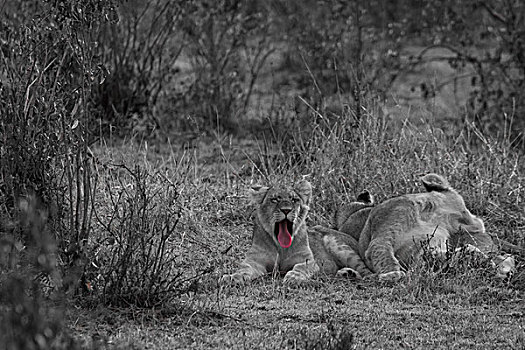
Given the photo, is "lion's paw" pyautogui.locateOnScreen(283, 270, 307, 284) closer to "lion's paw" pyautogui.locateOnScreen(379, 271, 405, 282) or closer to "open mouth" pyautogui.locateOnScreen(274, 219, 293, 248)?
"open mouth" pyautogui.locateOnScreen(274, 219, 293, 248)

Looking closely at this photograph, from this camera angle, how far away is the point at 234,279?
6.21m

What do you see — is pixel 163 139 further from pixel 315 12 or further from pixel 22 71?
pixel 315 12

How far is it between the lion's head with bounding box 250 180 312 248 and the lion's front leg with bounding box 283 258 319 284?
0.20 metres

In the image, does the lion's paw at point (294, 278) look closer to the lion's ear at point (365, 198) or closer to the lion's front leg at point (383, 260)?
the lion's front leg at point (383, 260)

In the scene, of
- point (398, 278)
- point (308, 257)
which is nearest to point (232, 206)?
point (308, 257)

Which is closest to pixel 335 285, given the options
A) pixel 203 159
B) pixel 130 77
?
pixel 203 159

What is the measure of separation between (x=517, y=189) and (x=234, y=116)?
4.12 metres

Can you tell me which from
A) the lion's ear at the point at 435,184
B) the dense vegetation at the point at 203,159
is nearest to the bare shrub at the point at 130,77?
the dense vegetation at the point at 203,159

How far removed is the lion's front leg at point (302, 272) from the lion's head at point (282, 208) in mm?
199

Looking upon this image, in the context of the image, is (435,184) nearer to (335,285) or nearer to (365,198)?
(365,198)

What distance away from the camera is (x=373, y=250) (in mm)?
6645

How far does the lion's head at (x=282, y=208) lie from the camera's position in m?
6.55

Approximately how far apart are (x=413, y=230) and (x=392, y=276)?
63 centimetres

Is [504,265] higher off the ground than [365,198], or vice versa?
[365,198]
